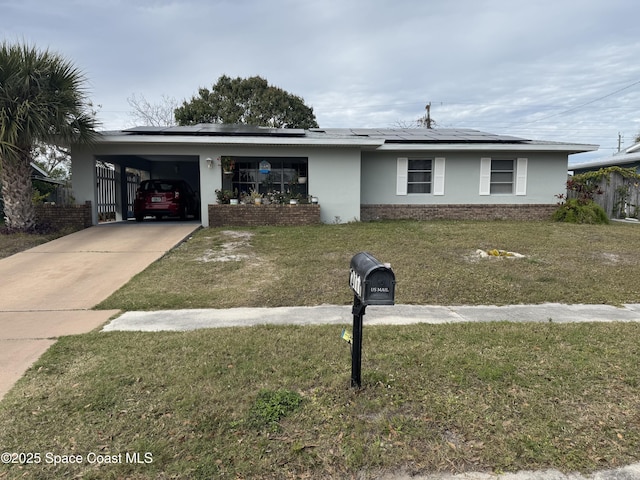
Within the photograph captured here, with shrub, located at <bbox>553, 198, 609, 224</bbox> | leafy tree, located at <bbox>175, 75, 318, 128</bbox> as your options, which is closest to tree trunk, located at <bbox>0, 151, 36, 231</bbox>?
shrub, located at <bbox>553, 198, 609, 224</bbox>

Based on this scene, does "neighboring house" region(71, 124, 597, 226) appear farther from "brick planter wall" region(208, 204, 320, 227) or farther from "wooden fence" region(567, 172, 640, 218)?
"wooden fence" region(567, 172, 640, 218)

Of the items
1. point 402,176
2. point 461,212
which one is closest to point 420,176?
point 402,176

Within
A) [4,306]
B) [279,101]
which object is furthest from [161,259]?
[279,101]

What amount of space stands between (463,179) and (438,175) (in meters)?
0.95

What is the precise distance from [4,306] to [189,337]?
10.4 ft

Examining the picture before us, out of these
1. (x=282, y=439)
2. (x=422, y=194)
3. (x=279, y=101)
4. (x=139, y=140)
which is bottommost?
(x=282, y=439)

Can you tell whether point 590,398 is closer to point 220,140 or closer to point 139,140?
point 220,140

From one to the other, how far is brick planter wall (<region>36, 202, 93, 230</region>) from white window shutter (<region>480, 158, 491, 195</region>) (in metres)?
13.1

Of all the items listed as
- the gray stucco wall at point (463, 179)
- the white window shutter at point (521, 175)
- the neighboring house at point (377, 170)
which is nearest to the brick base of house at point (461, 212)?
the neighboring house at point (377, 170)

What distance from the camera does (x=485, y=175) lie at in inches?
581

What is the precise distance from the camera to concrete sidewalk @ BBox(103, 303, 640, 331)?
4.78m

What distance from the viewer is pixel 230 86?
2927cm

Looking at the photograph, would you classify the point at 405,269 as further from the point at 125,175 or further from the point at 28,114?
the point at 125,175

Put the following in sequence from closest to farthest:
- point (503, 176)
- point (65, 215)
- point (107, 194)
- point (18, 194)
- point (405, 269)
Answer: point (405, 269), point (18, 194), point (65, 215), point (503, 176), point (107, 194)
